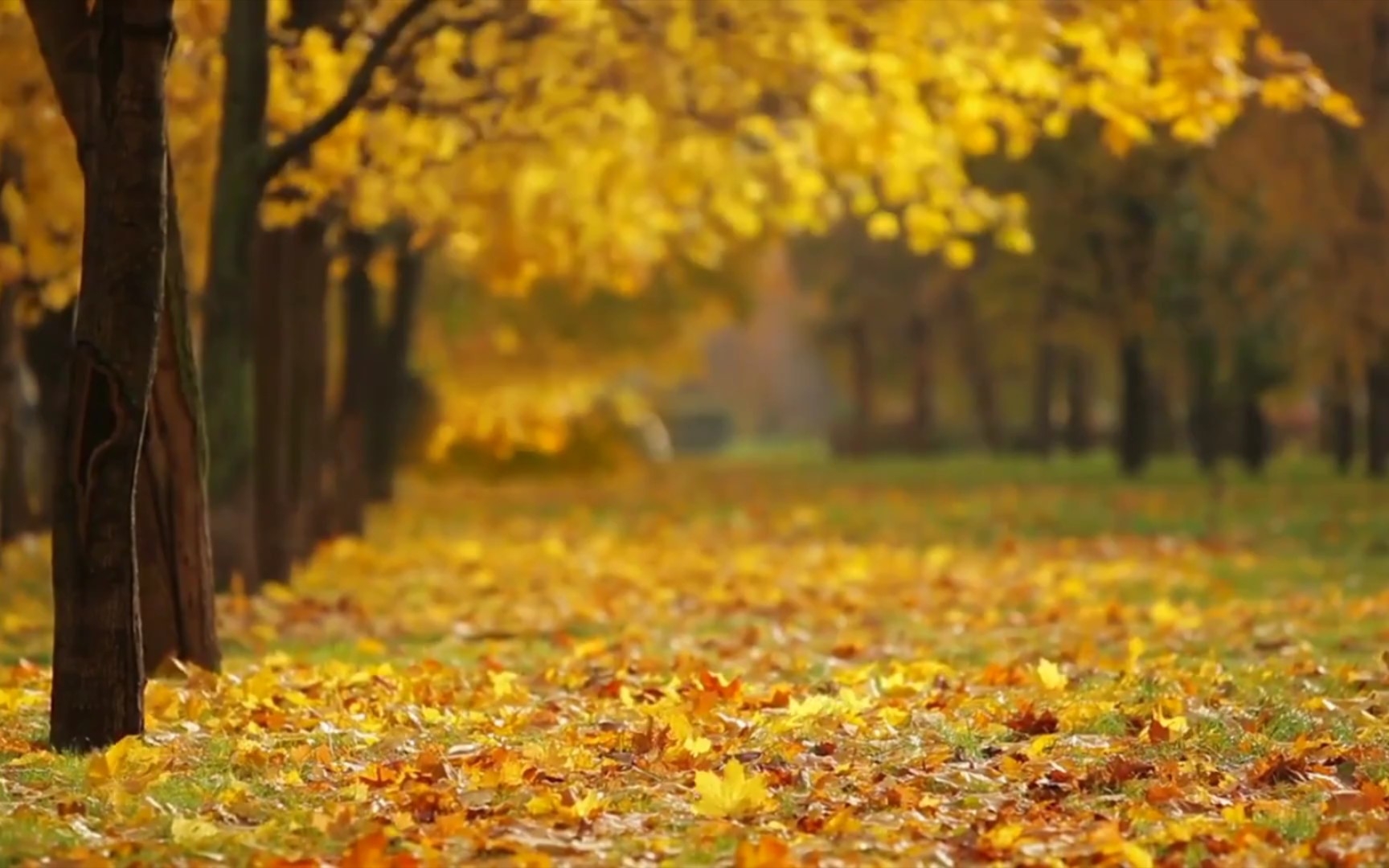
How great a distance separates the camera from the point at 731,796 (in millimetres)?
7730

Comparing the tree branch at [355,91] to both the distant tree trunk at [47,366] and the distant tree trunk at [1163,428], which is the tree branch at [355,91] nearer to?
the distant tree trunk at [47,366]

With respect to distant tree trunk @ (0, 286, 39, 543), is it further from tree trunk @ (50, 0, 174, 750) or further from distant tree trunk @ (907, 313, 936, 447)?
distant tree trunk @ (907, 313, 936, 447)

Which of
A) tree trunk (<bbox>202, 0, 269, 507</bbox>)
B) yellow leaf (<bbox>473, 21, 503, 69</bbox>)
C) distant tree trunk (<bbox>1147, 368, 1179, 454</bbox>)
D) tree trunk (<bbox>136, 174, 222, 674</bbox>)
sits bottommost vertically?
distant tree trunk (<bbox>1147, 368, 1179, 454</bbox>)

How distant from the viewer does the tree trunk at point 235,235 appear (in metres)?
13.8

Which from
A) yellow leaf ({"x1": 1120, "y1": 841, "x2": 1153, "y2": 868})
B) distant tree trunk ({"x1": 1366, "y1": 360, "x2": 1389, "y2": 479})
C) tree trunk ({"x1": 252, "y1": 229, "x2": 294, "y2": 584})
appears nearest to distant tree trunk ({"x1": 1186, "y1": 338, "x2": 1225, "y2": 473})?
distant tree trunk ({"x1": 1366, "y1": 360, "x2": 1389, "y2": 479})

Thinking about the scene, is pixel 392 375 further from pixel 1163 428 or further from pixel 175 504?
pixel 1163 428

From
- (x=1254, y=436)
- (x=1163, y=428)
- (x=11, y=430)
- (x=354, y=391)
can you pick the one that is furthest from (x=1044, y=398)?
(x=11, y=430)

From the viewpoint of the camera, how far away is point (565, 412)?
51.7 m

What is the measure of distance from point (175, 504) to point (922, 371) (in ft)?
163

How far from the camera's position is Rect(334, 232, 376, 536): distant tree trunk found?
2497cm

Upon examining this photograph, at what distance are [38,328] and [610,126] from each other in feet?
39.2

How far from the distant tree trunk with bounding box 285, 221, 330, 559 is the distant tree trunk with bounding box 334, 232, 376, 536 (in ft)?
9.39

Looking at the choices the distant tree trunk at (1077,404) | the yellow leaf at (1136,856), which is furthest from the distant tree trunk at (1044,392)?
the yellow leaf at (1136,856)

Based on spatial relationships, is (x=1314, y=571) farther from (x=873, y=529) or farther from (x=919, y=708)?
(x=919, y=708)
